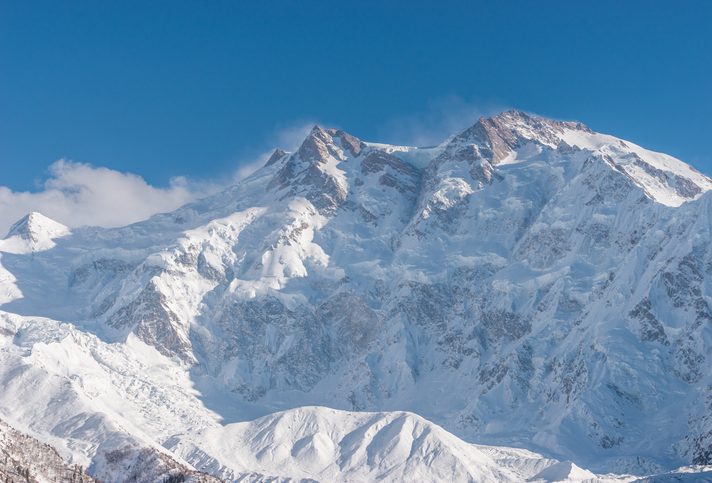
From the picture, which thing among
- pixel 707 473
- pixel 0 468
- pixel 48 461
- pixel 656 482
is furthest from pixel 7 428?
pixel 707 473

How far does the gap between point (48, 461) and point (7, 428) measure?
20.6ft

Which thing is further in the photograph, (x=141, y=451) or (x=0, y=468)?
(x=141, y=451)

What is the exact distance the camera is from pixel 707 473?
178750 millimetres

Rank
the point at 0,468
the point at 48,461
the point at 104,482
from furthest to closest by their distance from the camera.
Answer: the point at 104,482 → the point at 48,461 → the point at 0,468

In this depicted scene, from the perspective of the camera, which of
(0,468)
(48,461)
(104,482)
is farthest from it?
(104,482)

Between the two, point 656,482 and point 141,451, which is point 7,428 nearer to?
point 141,451

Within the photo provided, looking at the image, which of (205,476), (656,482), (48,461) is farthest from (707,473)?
(48,461)

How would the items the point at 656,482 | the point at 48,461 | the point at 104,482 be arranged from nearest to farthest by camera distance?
the point at 48,461, the point at 104,482, the point at 656,482

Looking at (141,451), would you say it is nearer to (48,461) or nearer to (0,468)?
(48,461)

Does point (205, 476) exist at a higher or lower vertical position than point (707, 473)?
lower

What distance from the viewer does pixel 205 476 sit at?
117 metres

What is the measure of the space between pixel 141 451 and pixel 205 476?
1615 centimetres

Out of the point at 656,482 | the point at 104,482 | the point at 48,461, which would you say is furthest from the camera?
the point at 656,482

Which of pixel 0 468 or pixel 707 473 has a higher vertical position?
pixel 707 473
